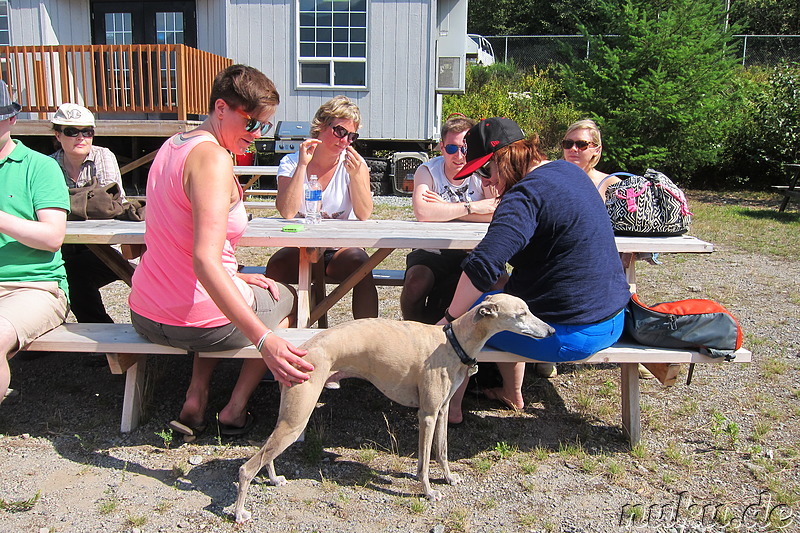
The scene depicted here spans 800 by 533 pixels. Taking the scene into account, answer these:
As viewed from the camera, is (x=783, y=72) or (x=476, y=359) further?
(x=783, y=72)

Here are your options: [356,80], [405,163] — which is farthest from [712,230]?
[356,80]

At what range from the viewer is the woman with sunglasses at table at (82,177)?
4262mm

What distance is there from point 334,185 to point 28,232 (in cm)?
182

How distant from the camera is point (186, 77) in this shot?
36.2 ft

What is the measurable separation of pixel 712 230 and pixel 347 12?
288 inches

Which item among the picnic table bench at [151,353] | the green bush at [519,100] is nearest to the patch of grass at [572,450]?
the picnic table bench at [151,353]

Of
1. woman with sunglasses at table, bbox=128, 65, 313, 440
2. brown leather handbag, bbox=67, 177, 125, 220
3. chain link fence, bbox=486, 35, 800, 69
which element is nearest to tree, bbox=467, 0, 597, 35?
chain link fence, bbox=486, 35, 800, 69

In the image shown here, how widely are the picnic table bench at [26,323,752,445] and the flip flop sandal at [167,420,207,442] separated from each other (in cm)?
28

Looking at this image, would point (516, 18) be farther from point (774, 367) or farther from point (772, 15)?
point (774, 367)

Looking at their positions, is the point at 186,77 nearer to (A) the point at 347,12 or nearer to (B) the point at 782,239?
(A) the point at 347,12

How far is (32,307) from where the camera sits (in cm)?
314

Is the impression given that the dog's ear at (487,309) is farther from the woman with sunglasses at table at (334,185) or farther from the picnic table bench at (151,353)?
the woman with sunglasses at table at (334,185)

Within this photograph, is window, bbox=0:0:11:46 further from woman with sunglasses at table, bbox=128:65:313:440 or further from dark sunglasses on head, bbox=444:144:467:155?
woman with sunglasses at table, bbox=128:65:313:440

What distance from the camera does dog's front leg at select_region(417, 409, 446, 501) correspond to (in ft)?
8.95
